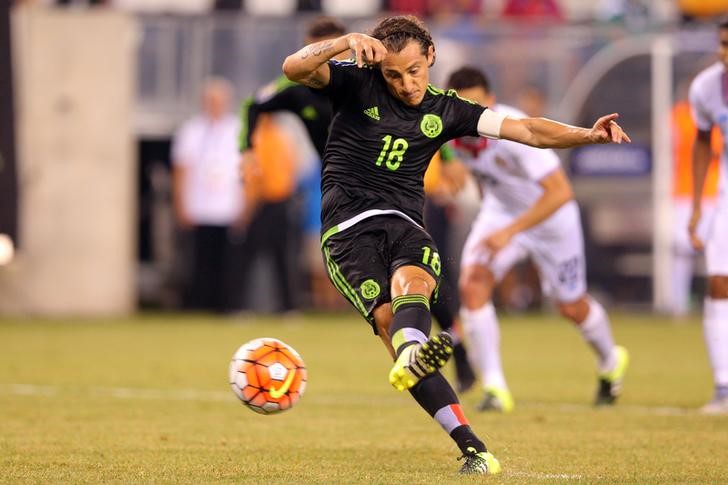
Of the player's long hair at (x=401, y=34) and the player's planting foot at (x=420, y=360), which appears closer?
the player's planting foot at (x=420, y=360)

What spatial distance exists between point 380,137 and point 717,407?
372 cm

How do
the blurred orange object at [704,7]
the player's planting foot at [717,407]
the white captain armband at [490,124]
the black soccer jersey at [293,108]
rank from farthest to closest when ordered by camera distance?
1. the blurred orange object at [704,7]
2. the black soccer jersey at [293,108]
3. the player's planting foot at [717,407]
4. the white captain armband at [490,124]

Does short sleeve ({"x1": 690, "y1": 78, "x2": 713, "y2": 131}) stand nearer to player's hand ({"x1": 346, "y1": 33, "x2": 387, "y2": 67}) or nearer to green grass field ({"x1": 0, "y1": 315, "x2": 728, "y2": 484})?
green grass field ({"x1": 0, "y1": 315, "x2": 728, "y2": 484})

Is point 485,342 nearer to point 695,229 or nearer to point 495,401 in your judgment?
point 495,401

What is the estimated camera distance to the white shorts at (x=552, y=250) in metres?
10.4

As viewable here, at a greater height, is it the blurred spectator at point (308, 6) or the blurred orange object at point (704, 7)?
the blurred orange object at point (704, 7)

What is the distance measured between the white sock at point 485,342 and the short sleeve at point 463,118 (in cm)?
319

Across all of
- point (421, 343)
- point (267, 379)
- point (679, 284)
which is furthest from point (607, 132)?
point (679, 284)

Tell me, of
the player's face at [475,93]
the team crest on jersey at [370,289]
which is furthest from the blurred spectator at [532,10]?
the team crest on jersey at [370,289]

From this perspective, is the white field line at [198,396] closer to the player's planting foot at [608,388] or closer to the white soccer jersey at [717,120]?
the player's planting foot at [608,388]

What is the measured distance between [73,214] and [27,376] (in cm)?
762

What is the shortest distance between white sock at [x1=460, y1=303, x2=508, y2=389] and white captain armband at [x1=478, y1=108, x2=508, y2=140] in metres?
3.23

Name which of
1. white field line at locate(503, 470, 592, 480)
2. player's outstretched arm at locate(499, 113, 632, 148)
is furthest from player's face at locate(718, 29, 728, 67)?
white field line at locate(503, 470, 592, 480)

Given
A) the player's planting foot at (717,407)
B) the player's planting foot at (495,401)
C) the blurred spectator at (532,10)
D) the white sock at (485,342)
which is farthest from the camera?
the blurred spectator at (532,10)
